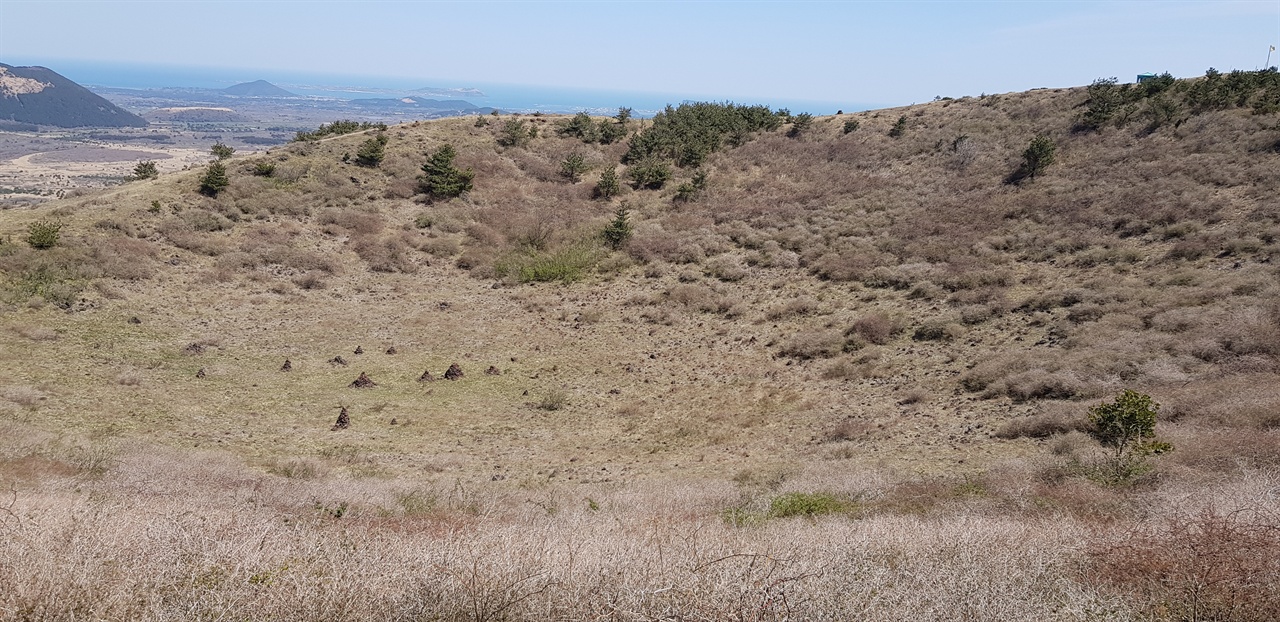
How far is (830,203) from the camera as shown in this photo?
1314 inches

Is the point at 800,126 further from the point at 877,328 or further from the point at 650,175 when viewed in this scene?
the point at 877,328

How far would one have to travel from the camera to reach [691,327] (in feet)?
69.3

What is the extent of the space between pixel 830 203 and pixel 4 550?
33.9 m

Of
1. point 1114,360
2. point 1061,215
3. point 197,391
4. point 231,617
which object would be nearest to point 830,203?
point 1061,215

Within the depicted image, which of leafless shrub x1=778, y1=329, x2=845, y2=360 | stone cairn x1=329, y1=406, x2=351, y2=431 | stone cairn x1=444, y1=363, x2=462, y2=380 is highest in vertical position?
leafless shrub x1=778, y1=329, x2=845, y2=360

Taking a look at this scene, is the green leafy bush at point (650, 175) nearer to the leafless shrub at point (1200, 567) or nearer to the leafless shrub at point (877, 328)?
the leafless shrub at point (877, 328)

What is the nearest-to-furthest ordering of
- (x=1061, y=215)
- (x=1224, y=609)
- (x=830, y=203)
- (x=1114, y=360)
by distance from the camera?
(x=1224, y=609) < (x=1114, y=360) < (x=1061, y=215) < (x=830, y=203)

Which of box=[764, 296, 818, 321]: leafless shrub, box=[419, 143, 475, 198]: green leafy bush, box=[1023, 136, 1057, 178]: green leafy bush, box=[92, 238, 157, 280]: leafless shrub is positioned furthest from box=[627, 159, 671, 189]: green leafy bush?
box=[92, 238, 157, 280]: leafless shrub

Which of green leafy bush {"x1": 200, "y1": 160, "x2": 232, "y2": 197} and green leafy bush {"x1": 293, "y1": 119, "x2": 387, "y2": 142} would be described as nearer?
green leafy bush {"x1": 200, "y1": 160, "x2": 232, "y2": 197}

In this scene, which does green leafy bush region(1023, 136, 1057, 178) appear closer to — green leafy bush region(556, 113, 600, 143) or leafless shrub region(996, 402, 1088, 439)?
leafless shrub region(996, 402, 1088, 439)

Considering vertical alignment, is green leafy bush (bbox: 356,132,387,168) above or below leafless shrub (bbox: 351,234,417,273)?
above

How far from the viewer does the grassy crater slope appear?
10.2 meters

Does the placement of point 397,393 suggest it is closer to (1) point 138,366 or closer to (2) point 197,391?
(2) point 197,391

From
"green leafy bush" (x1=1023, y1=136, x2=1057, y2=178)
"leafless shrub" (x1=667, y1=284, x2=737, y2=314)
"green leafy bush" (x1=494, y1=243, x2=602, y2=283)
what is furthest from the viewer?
"green leafy bush" (x1=1023, y1=136, x2=1057, y2=178)
